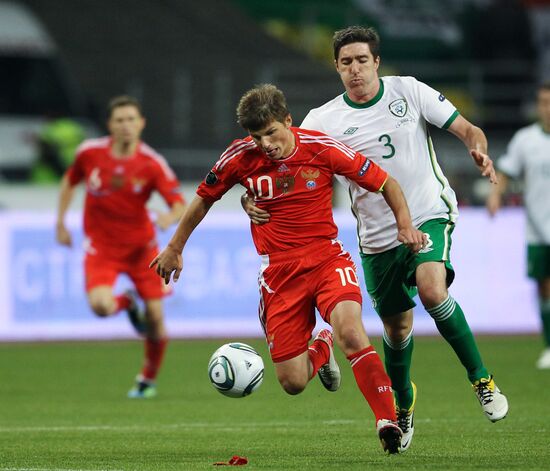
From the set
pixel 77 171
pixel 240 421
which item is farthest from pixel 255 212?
pixel 77 171

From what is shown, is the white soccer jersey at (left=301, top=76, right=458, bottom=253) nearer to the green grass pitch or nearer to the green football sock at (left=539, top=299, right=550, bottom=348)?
the green grass pitch

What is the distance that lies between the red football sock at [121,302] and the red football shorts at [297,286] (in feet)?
13.2

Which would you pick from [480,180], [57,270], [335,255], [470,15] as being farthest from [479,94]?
[335,255]

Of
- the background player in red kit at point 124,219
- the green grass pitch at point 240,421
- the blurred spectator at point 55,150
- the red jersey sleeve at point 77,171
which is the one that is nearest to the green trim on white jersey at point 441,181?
the green grass pitch at point 240,421

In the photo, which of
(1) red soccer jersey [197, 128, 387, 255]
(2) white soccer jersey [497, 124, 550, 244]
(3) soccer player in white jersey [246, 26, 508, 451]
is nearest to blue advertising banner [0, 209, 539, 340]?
(2) white soccer jersey [497, 124, 550, 244]

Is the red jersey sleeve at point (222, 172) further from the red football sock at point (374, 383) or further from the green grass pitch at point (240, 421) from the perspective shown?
the green grass pitch at point (240, 421)

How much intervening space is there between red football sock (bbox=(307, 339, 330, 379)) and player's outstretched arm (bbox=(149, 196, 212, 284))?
949 millimetres

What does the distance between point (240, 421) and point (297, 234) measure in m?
2.23

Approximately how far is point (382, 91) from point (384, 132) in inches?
10.4

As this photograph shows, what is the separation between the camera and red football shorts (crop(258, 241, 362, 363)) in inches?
296

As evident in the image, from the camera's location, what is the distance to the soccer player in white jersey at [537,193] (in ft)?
42.9

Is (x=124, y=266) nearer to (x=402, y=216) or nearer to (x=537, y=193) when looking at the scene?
(x=537, y=193)

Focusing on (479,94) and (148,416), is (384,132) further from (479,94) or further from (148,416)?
(479,94)

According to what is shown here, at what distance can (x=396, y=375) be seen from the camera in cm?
812
